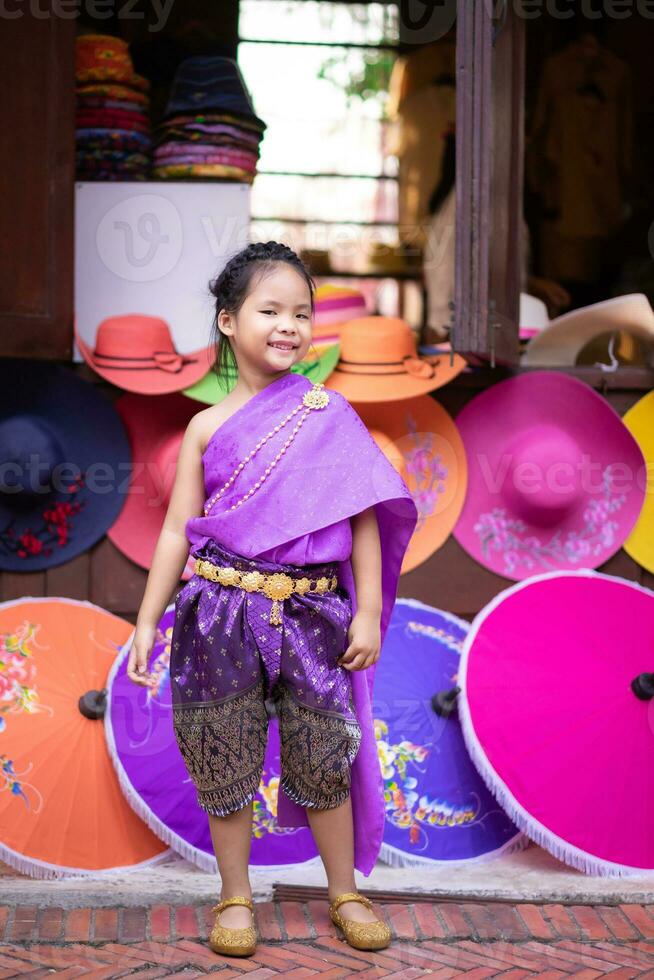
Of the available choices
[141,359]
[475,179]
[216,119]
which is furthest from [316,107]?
[475,179]

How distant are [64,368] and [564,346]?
5.17 feet

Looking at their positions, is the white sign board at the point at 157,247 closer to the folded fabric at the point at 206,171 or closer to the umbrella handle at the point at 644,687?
the folded fabric at the point at 206,171

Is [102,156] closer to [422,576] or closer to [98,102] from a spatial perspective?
[98,102]

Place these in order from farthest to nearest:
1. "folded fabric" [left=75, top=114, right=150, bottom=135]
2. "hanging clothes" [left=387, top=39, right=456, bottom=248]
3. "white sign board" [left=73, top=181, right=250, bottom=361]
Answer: "hanging clothes" [left=387, top=39, right=456, bottom=248], "folded fabric" [left=75, top=114, right=150, bottom=135], "white sign board" [left=73, top=181, right=250, bottom=361]

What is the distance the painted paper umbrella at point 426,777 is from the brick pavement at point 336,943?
281 mm

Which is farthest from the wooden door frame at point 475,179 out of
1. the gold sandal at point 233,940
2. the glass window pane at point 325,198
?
the glass window pane at point 325,198

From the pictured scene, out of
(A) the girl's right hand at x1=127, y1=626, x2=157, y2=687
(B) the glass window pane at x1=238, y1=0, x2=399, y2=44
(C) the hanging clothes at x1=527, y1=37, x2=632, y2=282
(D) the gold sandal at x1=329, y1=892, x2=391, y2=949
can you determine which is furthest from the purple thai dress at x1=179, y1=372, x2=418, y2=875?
(B) the glass window pane at x1=238, y1=0, x2=399, y2=44

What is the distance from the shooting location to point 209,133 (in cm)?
397

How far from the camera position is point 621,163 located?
224 inches

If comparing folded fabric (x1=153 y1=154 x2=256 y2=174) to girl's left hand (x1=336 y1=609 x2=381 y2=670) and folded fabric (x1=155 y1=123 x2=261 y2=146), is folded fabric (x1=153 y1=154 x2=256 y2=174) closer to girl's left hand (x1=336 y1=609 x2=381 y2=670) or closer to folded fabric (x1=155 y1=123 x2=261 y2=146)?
folded fabric (x1=155 y1=123 x2=261 y2=146)

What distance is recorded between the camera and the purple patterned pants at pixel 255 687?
2422 mm

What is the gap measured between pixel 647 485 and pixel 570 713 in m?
0.91

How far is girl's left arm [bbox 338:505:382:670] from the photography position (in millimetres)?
2453

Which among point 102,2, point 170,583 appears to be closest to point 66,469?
point 170,583
